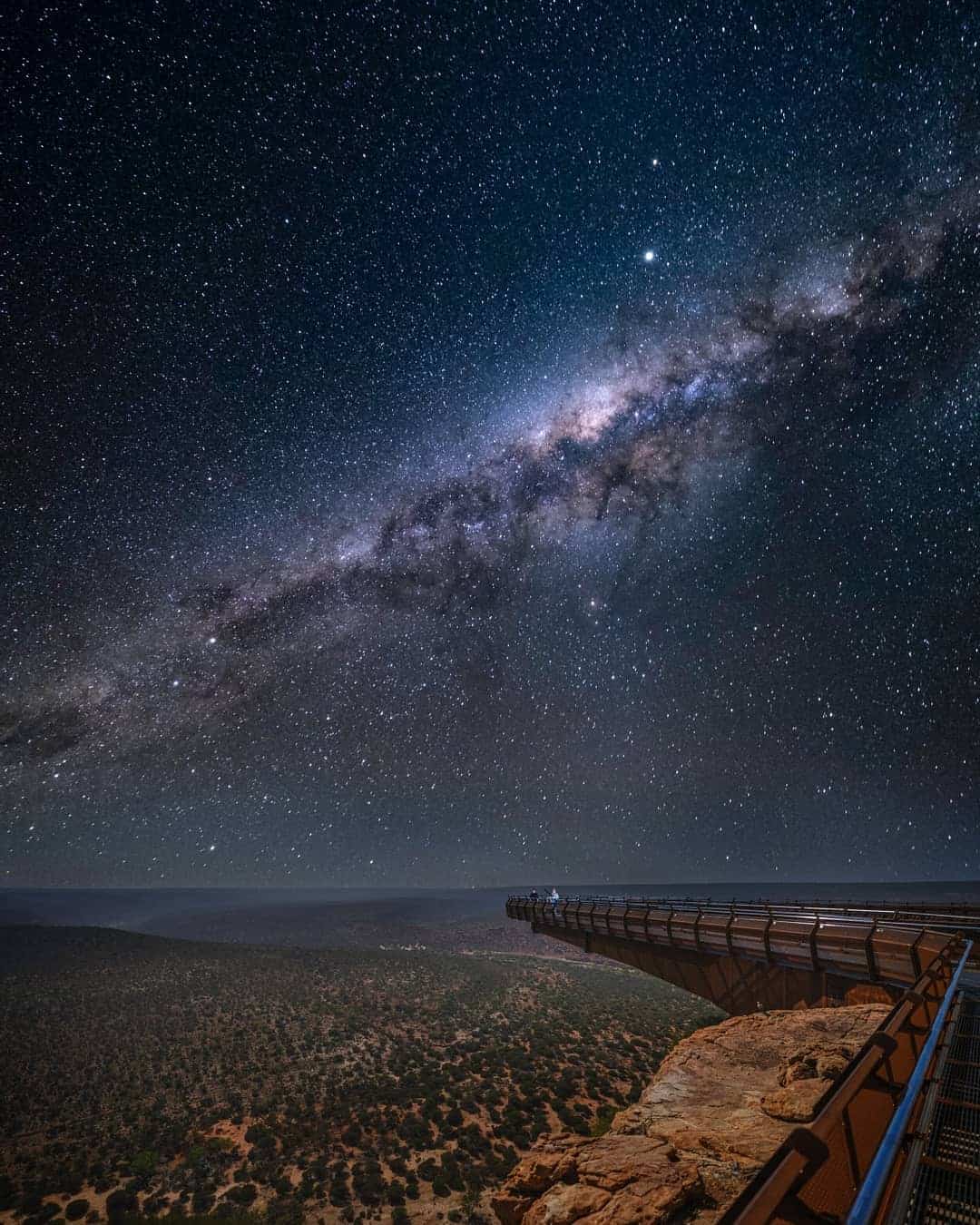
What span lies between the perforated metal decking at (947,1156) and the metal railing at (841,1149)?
18 centimetres

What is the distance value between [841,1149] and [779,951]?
46.5 ft

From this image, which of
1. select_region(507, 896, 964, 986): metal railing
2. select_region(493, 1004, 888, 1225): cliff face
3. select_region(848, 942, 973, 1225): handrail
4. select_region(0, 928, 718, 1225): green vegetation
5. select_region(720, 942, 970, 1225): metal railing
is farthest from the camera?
select_region(0, 928, 718, 1225): green vegetation

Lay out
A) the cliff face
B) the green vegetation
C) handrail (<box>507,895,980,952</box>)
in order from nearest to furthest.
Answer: the cliff face < handrail (<box>507,895,980,952</box>) < the green vegetation

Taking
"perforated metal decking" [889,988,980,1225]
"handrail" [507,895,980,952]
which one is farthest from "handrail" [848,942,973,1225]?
"handrail" [507,895,980,952]

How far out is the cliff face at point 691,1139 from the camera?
5379mm

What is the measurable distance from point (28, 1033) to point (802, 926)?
46.1 m

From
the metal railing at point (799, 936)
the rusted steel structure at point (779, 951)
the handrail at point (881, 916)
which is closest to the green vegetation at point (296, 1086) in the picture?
the rusted steel structure at point (779, 951)

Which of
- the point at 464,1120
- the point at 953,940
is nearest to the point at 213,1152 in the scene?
the point at 464,1120

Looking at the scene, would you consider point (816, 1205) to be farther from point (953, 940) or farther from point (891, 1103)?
point (953, 940)

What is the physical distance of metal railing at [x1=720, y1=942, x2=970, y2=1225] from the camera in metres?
2.19

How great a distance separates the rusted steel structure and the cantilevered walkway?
0.13ft

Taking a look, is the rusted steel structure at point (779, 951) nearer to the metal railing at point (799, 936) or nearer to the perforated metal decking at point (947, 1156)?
the metal railing at point (799, 936)

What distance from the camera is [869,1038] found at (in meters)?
3.60

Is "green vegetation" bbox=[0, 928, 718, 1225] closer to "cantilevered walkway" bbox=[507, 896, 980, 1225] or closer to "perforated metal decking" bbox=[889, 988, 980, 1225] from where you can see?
"cantilevered walkway" bbox=[507, 896, 980, 1225]
